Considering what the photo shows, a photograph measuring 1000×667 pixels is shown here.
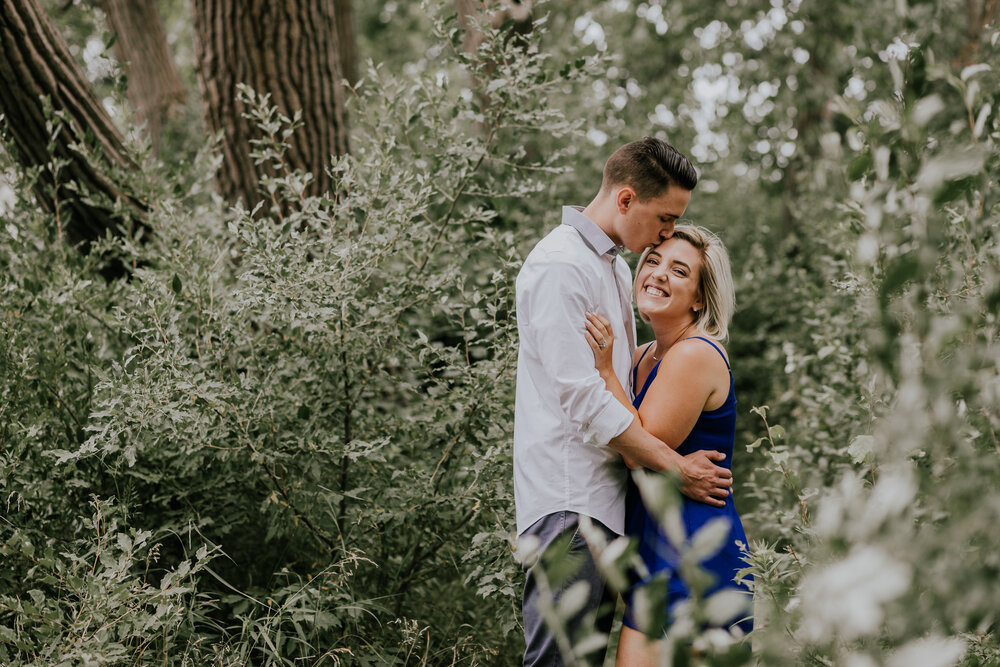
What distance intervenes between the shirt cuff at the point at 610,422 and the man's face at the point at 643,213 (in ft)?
2.02

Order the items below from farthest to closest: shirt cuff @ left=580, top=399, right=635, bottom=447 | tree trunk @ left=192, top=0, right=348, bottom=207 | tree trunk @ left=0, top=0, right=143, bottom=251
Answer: tree trunk @ left=192, top=0, right=348, bottom=207, tree trunk @ left=0, top=0, right=143, bottom=251, shirt cuff @ left=580, top=399, right=635, bottom=447

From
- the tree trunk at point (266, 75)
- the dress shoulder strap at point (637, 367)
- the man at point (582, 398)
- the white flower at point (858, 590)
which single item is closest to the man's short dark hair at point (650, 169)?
the man at point (582, 398)

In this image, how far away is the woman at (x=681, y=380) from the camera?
2266mm

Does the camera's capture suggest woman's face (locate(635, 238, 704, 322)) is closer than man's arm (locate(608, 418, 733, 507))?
No

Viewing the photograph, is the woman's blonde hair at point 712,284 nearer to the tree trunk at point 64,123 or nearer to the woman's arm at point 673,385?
the woman's arm at point 673,385

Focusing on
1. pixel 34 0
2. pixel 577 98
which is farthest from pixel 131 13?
pixel 577 98

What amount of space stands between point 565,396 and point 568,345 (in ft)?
0.48

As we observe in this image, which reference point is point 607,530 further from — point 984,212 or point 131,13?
point 131,13

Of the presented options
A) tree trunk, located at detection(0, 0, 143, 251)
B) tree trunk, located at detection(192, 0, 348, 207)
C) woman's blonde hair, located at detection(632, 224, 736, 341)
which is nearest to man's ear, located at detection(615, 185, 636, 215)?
woman's blonde hair, located at detection(632, 224, 736, 341)

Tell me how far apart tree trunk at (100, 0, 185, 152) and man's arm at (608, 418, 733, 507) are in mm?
6226

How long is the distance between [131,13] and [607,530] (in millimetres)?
7108

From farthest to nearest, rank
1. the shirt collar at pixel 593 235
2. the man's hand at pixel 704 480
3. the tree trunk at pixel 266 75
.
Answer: the tree trunk at pixel 266 75, the shirt collar at pixel 593 235, the man's hand at pixel 704 480

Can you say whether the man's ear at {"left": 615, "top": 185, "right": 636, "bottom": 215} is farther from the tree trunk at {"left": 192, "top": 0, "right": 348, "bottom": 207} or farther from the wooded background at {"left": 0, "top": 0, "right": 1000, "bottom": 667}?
the tree trunk at {"left": 192, "top": 0, "right": 348, "bottom": 207}

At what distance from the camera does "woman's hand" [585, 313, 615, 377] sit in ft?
7.55
